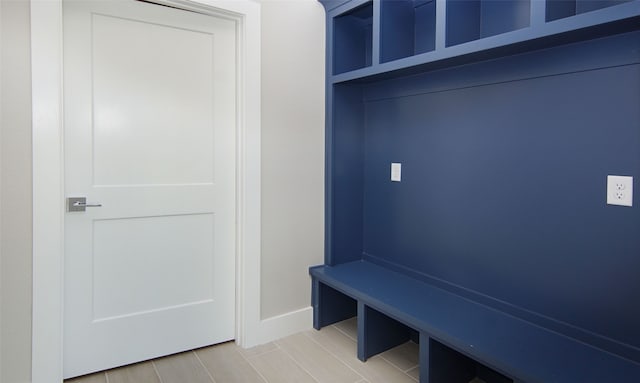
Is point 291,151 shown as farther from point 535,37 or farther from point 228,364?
point 535,37

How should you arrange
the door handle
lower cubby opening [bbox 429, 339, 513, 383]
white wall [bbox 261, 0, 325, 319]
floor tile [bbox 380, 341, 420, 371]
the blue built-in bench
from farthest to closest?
white wall [bbox 261, 0, 325, 319] → floor tile [bbox 380, 341, 420, 371] → the door handle → lower cubby opening [bbox 429, 339, 513, 383] → the blue built-in bench

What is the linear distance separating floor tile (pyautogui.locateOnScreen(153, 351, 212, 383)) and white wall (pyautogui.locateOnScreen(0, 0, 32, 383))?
2.15 feet

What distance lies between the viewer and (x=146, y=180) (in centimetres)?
227

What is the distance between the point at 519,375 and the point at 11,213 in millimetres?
2407

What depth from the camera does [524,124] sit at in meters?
1.93

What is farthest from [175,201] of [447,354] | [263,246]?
[447,354]

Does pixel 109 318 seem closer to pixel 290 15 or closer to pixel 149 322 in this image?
pixel 149 322

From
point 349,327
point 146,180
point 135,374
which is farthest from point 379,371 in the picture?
point 146,180

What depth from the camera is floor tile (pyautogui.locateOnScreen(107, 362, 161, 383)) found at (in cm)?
212

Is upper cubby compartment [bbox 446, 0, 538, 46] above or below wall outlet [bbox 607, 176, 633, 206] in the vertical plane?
above

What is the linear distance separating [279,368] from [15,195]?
167 centimetres

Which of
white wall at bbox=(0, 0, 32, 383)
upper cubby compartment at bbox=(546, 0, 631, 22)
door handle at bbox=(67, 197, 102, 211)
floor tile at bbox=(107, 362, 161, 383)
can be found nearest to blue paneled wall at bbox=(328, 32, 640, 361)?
upper cubby compartment at bbox=(546, 0, 631, 22)

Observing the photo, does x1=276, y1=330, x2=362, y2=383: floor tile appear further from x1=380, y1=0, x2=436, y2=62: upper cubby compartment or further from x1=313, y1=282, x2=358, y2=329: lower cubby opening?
x1=380, y1=0, x2=436, y2=62: upper cubby compartment

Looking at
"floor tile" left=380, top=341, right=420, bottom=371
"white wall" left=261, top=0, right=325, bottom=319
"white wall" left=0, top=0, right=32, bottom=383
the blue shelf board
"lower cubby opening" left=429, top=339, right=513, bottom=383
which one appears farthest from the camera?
"white wall" left=261, top=0, right=325, bottom=319
